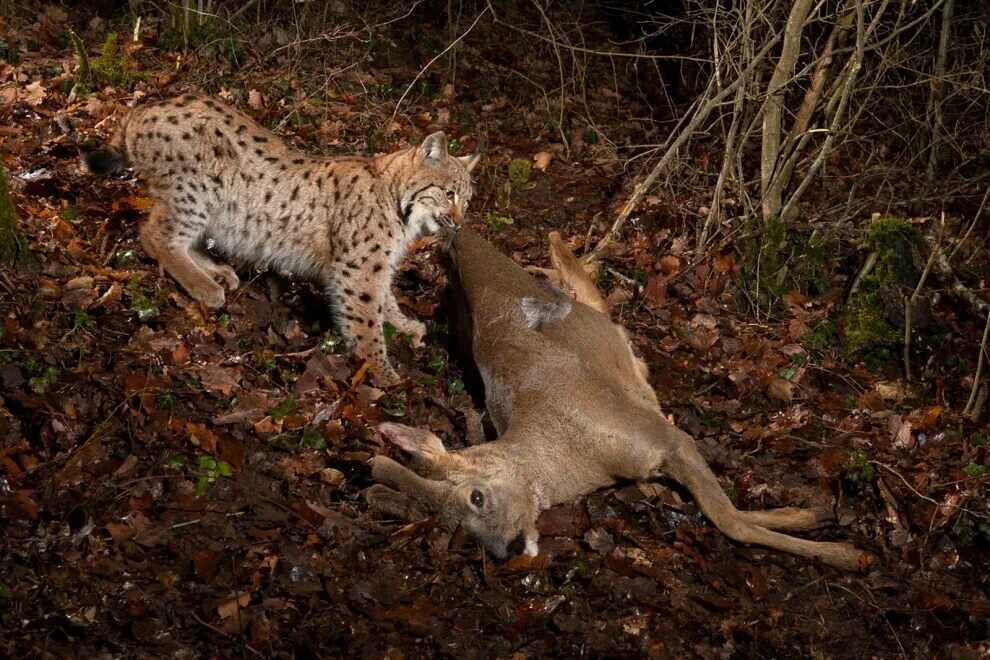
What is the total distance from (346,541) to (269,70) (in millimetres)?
7010

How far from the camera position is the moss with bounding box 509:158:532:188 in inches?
402

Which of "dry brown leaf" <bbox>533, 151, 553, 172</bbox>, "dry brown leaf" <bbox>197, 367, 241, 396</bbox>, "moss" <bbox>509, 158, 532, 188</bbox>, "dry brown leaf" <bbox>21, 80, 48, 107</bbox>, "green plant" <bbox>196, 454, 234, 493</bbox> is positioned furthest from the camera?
"dry brown leaf" <bbox>533, 151, 553, 172</bbox>

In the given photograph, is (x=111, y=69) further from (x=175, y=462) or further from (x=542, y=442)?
(x=542, y=442)

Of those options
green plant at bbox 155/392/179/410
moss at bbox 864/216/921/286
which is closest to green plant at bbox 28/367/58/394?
green plant at bbox 155/392/179/410

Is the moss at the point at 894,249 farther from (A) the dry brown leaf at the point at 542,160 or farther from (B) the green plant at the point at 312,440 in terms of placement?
(B) the green plant at the point at 312,440

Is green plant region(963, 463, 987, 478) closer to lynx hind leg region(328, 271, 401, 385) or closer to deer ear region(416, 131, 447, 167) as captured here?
lynx hind leg region(328, 271, 401, 385)

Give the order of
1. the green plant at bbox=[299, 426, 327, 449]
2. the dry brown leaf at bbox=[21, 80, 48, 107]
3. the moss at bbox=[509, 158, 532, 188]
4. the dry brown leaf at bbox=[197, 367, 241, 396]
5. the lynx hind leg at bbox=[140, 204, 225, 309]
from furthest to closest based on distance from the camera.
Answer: the moss at bbox=[509, 158, 532, 188]
the dry brown leaf at bbox=[21, 80, 48, 107]
the lynx hind leg at bbox=[140, 204, 225, 309]
the dry brown leaf at bbox=[197, 367, 241, 396]
the green plant at bbox=[299, 426, 327, 449]

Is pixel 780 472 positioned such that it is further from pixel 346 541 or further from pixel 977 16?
pixel 977 16

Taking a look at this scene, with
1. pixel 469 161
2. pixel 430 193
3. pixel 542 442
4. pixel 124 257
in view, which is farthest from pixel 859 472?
pixel 124 257

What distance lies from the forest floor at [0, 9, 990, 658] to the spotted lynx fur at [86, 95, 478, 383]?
237mm

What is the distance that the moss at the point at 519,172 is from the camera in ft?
33.5

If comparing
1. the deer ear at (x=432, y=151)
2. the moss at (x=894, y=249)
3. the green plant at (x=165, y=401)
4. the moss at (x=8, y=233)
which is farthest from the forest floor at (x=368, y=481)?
the deer ear at (x=432, y=151)

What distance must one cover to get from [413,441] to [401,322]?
258 centimetres

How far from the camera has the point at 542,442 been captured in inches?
229
